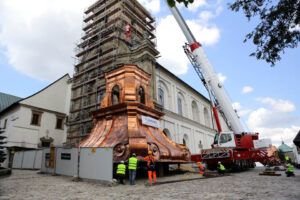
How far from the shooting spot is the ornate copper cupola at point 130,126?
34.8ft

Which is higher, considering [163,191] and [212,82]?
[212,82]

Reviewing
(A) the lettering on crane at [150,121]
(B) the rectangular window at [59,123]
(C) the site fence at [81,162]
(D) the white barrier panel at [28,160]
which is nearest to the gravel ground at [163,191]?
(C) the site fence at [81,162]

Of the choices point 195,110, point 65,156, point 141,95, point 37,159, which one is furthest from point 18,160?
point 195,110

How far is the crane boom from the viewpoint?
1673cm

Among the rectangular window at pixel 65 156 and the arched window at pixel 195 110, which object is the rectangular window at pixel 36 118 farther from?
the arched window at pixel 195 110

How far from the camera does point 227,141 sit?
1575 cm

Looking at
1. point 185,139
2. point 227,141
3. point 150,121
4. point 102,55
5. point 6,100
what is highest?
point 102,55

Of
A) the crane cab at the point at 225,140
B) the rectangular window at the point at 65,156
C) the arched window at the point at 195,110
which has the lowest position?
the rectangular window at the point at 65,156

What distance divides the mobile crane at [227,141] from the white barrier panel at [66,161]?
29.8 feet

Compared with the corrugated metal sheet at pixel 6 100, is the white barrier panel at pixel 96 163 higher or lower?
lower

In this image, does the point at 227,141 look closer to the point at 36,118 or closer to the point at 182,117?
the point at 182,117

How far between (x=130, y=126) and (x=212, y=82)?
31.4ft

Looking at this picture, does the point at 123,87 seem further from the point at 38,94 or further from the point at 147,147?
the point at 38,94

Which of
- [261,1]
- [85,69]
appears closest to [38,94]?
[85,69]
